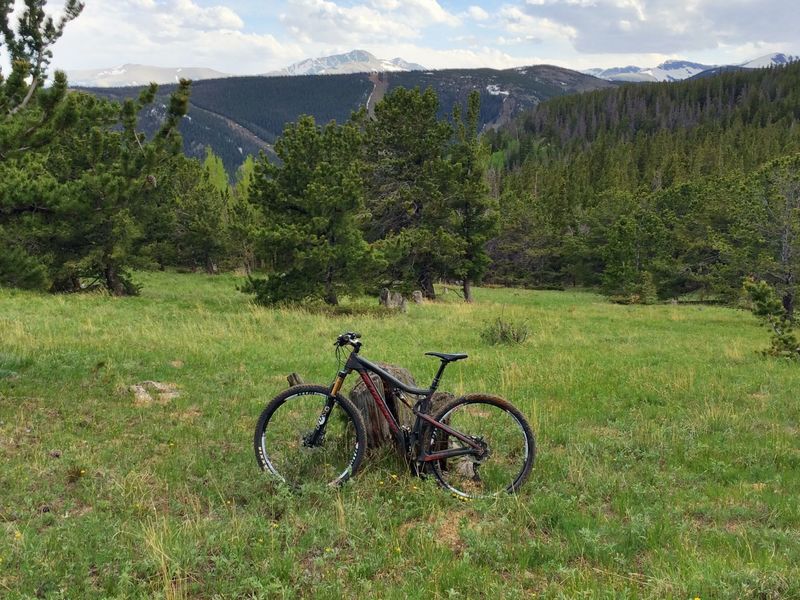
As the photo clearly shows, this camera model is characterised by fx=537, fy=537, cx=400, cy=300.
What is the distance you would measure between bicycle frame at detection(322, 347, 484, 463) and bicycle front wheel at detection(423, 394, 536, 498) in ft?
0.24

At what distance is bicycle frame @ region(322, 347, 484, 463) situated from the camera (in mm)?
5227

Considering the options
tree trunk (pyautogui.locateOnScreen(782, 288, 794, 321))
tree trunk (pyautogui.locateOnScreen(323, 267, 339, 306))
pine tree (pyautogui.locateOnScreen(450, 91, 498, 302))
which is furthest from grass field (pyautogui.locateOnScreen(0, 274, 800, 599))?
tree trunk (pyautogui.locateOnScreen(782, 288, 794, 321))

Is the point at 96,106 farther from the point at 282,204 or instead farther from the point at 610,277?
the point at 610,277

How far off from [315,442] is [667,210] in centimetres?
5580

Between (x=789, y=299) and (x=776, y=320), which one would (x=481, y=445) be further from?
(x=789, y=299)

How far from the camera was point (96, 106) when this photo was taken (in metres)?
8.44

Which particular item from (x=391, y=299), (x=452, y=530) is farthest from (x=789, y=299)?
→ (x=452, y=530)

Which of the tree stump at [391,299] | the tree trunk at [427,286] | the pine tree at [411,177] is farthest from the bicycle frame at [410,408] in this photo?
the tree trunk at [427,286]

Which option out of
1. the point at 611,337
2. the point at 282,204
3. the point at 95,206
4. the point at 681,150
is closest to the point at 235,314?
the point at 282,204

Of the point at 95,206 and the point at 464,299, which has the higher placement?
the point at 95,206

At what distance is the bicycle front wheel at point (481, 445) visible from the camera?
524 cm

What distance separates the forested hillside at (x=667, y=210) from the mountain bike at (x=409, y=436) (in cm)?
2887

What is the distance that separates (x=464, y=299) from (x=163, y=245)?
60.0 ft

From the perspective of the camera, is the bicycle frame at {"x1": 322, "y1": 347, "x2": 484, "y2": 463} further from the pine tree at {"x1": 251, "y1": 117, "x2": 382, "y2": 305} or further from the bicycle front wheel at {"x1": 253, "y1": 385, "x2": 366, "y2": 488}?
the pine tree at {"x1": 251, "y1": 117, "x2": 382, "y2": 305}
